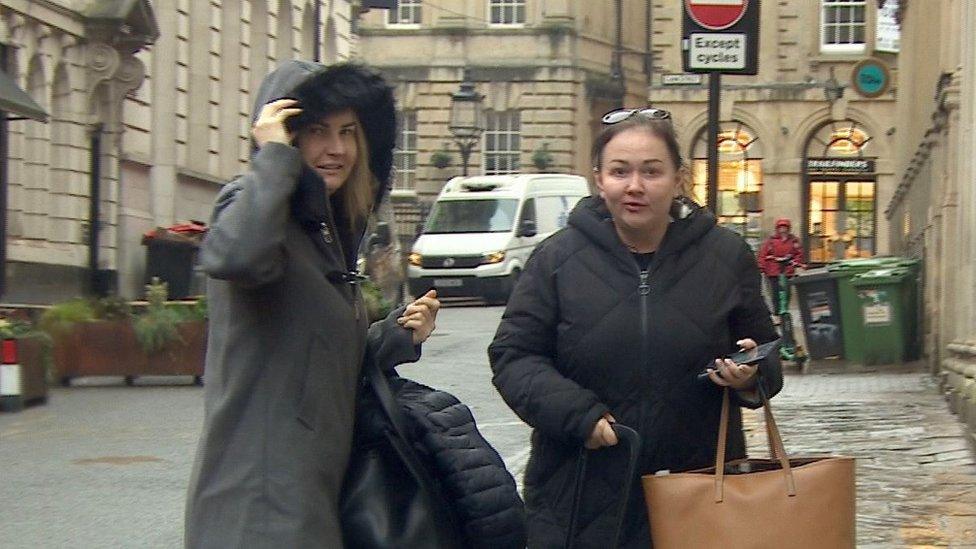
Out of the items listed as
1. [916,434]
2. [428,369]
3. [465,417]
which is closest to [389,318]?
[465,417]

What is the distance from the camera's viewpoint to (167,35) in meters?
33.3

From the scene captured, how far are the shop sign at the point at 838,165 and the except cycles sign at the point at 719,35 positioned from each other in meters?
46.8

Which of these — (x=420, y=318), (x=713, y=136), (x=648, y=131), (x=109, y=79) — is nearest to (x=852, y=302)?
(x=713, y=136)

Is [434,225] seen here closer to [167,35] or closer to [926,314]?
[167,35]

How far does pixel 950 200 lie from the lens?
1614cm

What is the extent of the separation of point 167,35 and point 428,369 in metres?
14.5

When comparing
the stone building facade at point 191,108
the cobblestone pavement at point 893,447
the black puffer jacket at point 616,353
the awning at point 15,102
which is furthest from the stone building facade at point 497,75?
the black puffer jacket at point 616,353

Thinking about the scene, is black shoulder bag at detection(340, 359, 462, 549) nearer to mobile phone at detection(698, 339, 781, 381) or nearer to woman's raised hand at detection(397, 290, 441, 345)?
woman's raised hand at detection(397, 290, 441, 345)

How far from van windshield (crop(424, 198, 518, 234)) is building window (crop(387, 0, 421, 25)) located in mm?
25446

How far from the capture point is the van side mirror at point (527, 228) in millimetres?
37147

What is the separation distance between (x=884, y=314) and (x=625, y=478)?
16.3 m

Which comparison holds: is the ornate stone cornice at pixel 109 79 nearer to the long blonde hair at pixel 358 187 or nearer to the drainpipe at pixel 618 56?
the long blonde hair at pixel 358 187

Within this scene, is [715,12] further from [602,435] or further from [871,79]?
[871,79]

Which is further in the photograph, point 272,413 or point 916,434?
point 916,434
